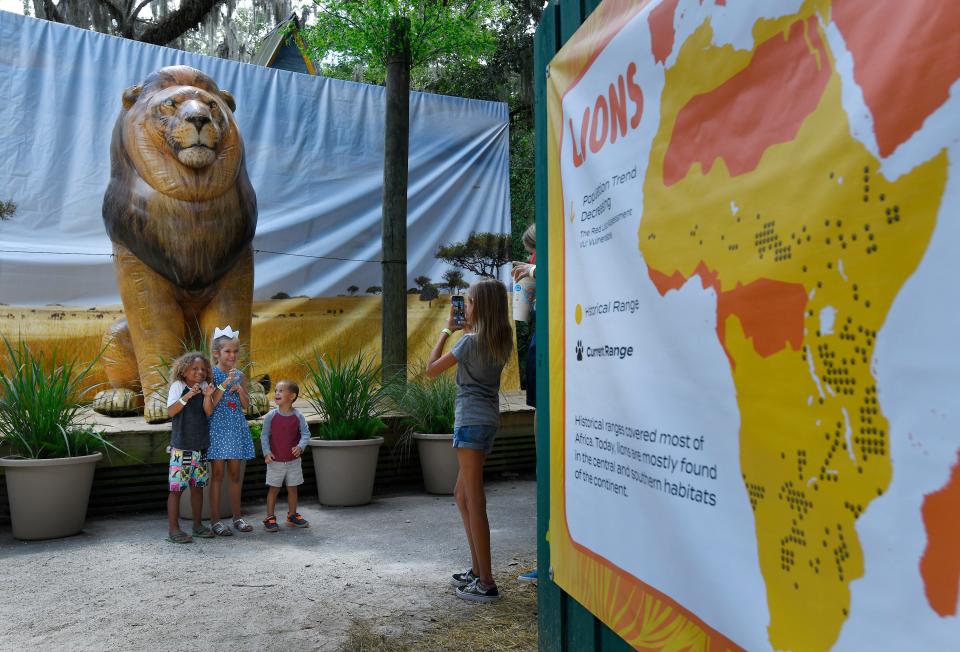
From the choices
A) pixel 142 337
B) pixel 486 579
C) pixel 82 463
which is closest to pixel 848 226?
pixel 486 579

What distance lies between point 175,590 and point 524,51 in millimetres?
8538

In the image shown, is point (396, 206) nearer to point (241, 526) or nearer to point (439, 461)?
point (439, 461)

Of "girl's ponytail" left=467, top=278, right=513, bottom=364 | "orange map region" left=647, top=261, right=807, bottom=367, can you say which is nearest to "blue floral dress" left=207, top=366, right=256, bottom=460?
"girl's ponytail" left=467, top=278, right=513, bottom=364

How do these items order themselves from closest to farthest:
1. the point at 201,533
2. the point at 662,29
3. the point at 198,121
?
the point at 662,29 → the point at 201,533 → the point at 198,121

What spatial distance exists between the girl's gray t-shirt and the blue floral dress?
1560 millimetres

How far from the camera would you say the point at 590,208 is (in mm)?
1751

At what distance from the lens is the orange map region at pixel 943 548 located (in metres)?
0.84

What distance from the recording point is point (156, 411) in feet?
14.9

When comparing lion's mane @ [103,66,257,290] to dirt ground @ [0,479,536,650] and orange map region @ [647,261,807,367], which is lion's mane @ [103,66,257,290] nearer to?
dirt ground @ [0,479,536,650]

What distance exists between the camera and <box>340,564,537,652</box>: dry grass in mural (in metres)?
2.44

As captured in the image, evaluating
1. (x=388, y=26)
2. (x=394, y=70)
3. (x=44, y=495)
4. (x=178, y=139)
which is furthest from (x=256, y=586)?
(x=388, y=26)

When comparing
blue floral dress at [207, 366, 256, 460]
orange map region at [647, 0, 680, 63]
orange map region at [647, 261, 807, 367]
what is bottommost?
blue floral dress at [207, 366, 256, 460]

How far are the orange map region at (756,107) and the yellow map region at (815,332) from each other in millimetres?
17

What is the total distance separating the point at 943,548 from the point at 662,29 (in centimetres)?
98
